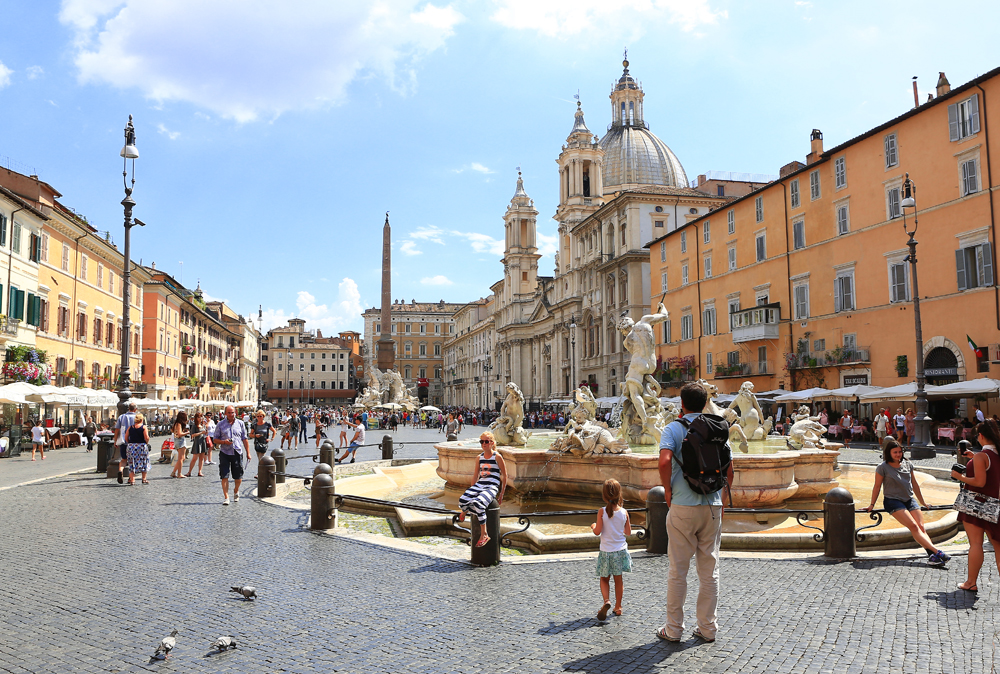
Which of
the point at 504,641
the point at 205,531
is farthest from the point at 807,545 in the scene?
the point at 205,531

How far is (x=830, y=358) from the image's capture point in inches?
1179

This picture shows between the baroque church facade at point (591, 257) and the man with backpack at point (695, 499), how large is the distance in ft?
130

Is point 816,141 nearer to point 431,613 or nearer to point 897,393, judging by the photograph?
point 897,393

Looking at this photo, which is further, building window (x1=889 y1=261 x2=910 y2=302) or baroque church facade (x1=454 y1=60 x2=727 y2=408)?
baroque church facade (x1=454 y1=60 x2=727 y2=408)

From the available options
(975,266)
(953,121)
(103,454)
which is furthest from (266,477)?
(953,121)

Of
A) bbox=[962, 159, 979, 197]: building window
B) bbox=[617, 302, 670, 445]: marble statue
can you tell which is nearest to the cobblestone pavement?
bbox=[617, 302, 670, 445]: marble statue

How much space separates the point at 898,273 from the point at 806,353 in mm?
5991

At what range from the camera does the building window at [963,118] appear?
23594 millimetres

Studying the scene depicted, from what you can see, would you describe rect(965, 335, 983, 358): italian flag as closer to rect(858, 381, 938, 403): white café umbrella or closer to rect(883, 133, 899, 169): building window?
rect(858, 381, 938, 403): white café umbrella

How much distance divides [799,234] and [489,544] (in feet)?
100

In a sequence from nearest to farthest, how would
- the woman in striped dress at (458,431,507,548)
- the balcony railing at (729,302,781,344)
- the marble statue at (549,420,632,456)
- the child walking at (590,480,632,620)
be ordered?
1. the child walking at (590,480,632,620)
2. the woman in striped dress at (458,431,507,548)
3. the marble statue at (549,420,632,456)
4. the balcony railing at (729,302,781,344)

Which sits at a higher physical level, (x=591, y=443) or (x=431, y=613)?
(x=591, y=443)

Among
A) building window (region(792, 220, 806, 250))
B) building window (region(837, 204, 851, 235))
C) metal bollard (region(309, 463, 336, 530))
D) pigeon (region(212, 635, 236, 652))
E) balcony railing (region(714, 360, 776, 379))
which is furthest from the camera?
balcony railing (region(714, 360, 776, 379))

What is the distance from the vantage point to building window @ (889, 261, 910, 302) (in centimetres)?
2636
